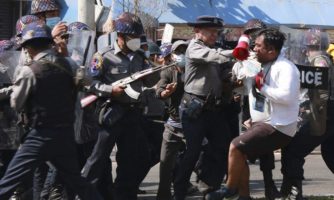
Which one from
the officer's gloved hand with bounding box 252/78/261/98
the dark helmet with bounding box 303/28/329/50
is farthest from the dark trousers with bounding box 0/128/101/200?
the dark helmet with bounding box 303/28/329/50

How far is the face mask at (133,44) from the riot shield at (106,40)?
45 centimetres

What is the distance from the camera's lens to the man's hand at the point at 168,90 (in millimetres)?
8906

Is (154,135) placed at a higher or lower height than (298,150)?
lower

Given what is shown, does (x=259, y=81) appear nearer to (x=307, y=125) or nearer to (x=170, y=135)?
(x=307, y=125)

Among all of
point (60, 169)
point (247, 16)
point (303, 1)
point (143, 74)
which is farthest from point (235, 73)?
point (303, 1)

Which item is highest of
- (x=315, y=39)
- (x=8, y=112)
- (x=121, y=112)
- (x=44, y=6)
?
(x=44, y=6)

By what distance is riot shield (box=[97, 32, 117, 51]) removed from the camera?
8812 mm

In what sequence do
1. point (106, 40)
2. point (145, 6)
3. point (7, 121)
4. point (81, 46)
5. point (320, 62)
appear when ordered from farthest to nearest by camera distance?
point (145, 6) → point (320, 62) → point (106, 40) → point (7, 121) → point (81, 46)

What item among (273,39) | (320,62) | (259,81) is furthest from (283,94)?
(320,62)

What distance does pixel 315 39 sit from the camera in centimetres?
930

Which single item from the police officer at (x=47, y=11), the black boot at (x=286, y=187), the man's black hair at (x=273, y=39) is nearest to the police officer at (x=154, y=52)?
the police officer at (x=47, y=11)

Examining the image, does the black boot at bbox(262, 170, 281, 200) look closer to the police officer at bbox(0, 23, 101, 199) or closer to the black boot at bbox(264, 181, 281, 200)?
the black boot at bbox(264, 181, 281, 200)

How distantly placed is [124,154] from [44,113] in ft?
4.71

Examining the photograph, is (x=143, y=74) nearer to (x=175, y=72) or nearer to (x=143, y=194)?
(x=175, y=72)
